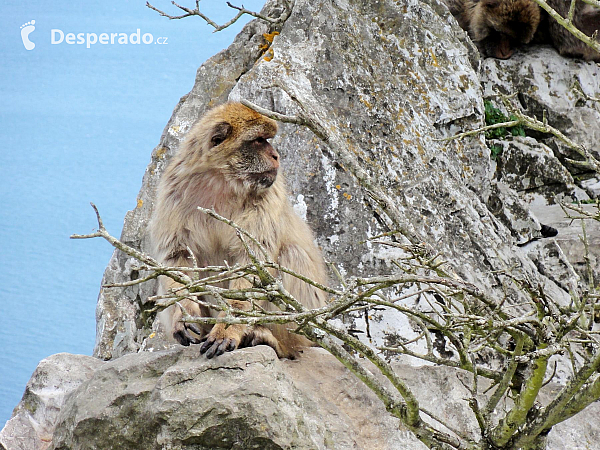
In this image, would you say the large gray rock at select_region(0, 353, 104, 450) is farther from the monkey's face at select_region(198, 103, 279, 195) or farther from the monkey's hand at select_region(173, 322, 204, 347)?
the monkey's face at select_region(198, 103, 279, 195)

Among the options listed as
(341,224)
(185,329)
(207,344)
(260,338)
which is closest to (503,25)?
(341,224)

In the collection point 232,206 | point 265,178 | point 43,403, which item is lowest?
point 43,403

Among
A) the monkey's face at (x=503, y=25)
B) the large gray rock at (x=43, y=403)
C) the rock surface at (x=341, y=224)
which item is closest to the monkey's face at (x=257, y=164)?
the rock surface at (x=341, y=224)

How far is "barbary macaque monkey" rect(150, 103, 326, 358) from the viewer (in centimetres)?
322

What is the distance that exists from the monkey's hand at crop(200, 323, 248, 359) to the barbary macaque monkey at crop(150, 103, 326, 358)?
317 millimetres

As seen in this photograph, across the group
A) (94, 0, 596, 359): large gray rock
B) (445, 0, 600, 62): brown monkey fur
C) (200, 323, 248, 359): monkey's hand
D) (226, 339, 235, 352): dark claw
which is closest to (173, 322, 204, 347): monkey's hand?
(200, 323, 248, 359): monkey's hand

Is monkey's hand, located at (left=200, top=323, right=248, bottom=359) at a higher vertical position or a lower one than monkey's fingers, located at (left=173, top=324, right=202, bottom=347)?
higher

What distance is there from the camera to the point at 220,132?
3266 millimetres

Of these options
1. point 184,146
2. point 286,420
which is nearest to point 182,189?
point 184,146

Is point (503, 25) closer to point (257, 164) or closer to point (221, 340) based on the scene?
point (257, 164)

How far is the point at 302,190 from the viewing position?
400 centimetres

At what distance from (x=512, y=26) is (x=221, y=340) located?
15.2 feet

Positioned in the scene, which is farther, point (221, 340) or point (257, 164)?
point (257, 164)

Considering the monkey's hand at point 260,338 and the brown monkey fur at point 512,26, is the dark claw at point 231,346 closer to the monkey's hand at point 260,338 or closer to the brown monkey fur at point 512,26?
the monkey's hand at point 260,338
